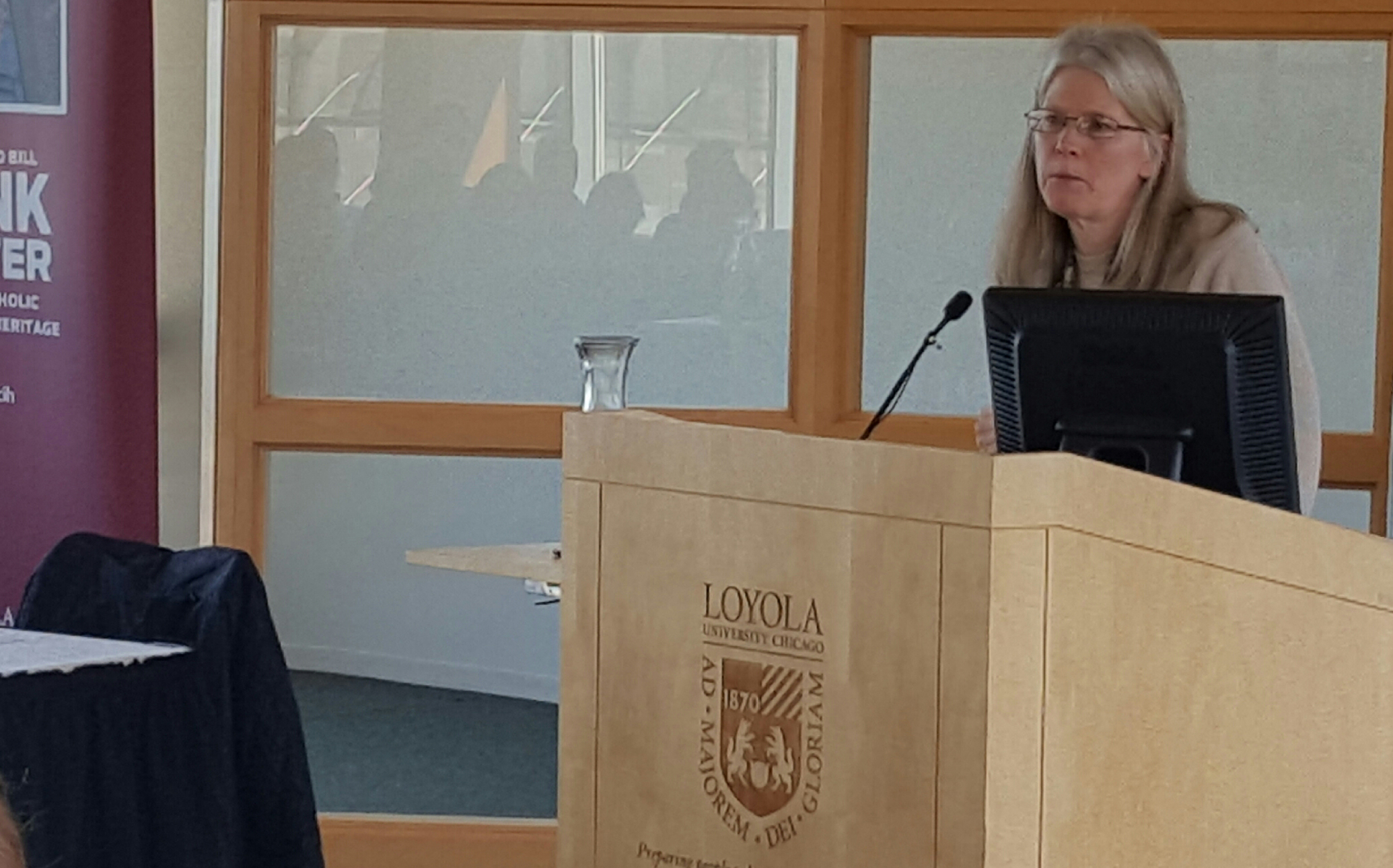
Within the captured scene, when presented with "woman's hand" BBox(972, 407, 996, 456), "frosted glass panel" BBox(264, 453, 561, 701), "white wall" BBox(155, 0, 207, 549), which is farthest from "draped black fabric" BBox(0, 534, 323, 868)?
"white wall" BBox(155, 0, 207, 549)

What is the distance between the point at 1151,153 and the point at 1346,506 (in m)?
1.55

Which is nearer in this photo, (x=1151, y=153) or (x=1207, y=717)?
(x=1207, y=717)

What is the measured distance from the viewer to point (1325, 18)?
12.1ft

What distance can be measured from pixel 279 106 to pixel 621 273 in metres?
0.74

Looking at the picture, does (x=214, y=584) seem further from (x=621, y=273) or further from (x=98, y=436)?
(x=621, y=273)

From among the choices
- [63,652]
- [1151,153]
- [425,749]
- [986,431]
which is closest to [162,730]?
[63,652]

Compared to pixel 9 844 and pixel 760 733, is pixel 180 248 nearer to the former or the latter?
pixel 760 733

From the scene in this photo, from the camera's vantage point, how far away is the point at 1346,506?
12.4 ft

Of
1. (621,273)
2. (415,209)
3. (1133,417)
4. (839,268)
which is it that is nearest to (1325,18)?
(839,268)

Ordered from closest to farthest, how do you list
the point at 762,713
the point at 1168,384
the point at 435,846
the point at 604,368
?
the point at 762,713, the point at 1168,384, the point at 604,368, the point at 435,846

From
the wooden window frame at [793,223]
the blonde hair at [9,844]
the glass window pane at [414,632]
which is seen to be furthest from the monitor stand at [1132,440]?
the glass window pane at [414,632]

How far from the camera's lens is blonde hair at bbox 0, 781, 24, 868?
0.93 meters

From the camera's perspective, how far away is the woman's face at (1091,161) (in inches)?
96.5

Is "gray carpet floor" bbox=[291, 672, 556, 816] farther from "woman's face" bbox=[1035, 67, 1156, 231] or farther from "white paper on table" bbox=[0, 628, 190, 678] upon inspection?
"woman's face" bbox=[1035, 67, 1156, 231]
